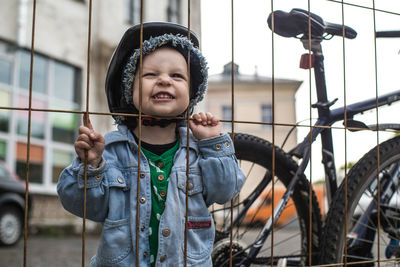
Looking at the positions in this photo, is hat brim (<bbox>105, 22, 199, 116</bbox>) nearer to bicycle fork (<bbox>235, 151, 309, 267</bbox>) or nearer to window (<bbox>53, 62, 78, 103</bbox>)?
bicycle fork (<bbox>235, 151, 309, 267</bbox>)

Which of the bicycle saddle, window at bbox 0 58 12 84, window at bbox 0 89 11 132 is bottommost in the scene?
the bicycle saddle

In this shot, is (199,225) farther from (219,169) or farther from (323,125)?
(323,125)

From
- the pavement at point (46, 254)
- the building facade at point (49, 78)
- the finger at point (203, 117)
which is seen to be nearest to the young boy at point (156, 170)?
the finger at point (203, 117)

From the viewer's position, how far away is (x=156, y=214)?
1319mm

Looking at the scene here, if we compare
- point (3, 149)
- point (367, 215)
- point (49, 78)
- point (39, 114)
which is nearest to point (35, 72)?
point (49, 78)

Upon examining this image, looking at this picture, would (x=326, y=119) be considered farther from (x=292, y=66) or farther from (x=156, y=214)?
→ (x=156, y=214)

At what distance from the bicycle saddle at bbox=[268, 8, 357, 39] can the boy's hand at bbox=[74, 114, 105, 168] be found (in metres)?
0.82

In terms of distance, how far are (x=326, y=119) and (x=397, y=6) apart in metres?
0.58

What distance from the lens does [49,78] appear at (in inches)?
320

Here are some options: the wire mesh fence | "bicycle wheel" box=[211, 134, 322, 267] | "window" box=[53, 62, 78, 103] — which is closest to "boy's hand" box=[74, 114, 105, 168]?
the wire mesh fence

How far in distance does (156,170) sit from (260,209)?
0.79m

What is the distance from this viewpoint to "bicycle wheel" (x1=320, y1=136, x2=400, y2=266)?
171cm

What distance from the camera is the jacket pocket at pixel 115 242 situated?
4.13 ft

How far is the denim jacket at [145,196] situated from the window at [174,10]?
30.5 ft
